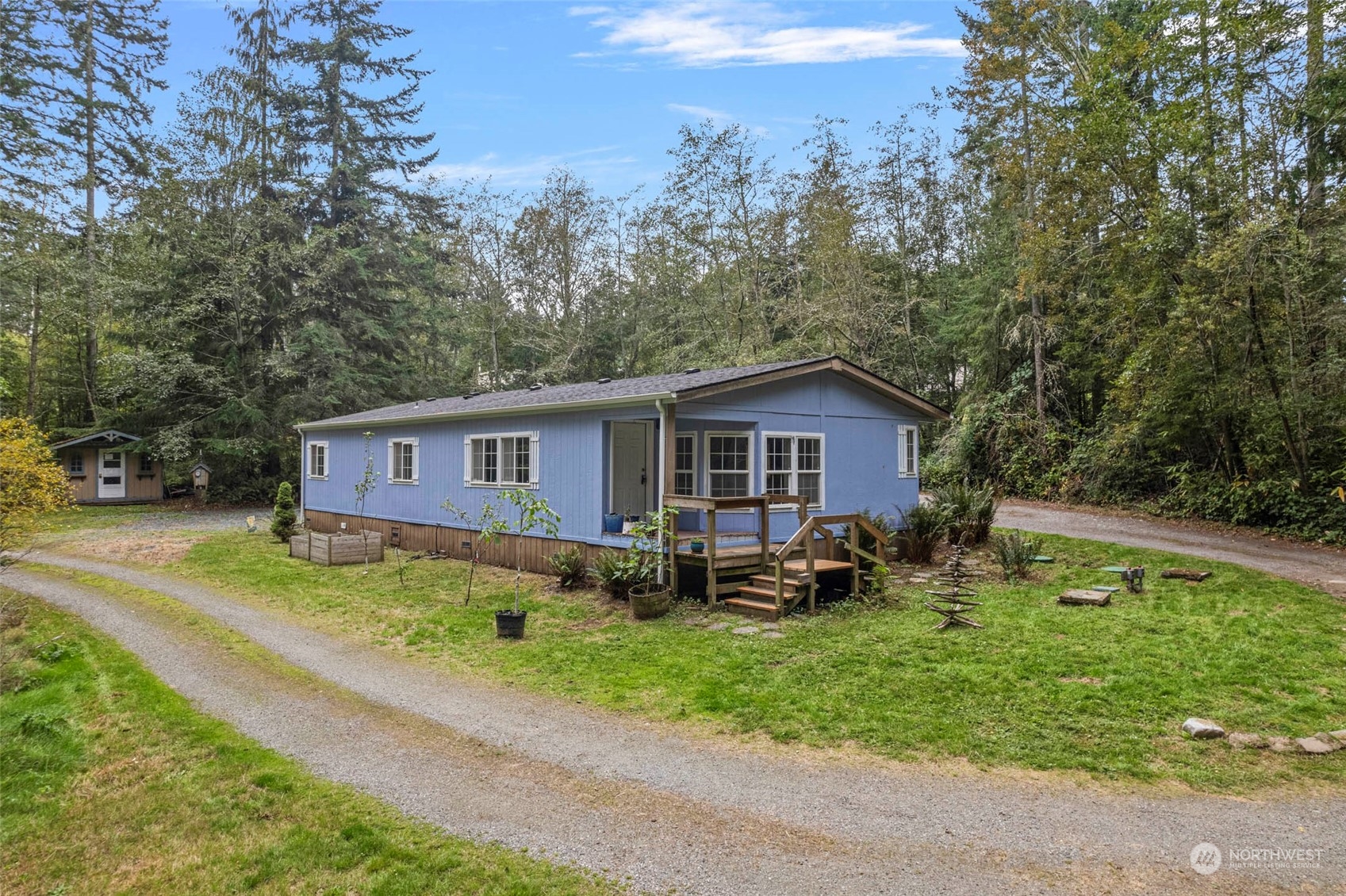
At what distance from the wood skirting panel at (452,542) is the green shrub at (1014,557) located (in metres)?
5.83

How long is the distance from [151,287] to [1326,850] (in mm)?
27861

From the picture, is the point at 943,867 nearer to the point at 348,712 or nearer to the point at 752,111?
the point at 348,712

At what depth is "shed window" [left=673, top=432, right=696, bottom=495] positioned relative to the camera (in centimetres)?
1045

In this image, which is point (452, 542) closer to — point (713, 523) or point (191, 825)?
point (713, 523)

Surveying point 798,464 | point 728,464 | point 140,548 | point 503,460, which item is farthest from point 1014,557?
point 140,548

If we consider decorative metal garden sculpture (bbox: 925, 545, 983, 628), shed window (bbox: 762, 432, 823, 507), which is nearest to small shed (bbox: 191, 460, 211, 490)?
shed window (bbox: 762, 432, 823, 507)

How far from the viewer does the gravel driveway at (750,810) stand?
3.17 metres

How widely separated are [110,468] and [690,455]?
75.6 ft

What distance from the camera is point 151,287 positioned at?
71.9 ft

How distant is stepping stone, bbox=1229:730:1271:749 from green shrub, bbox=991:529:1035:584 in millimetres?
5089

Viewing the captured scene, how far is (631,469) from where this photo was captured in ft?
39.8

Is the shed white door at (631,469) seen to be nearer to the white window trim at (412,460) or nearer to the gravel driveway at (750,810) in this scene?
the white window trim at (412,460)

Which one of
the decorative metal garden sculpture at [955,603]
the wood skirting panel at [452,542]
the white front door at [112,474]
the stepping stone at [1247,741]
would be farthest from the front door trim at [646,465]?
the white front door at [112,474]

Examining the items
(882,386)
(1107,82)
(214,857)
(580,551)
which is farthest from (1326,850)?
(1107,82)
